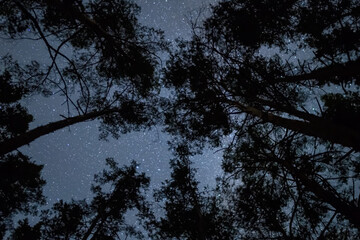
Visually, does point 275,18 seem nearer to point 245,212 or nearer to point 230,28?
point 230,28

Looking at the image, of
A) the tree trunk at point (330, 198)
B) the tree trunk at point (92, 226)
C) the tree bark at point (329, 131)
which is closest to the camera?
the tree bark at point (329, 131)

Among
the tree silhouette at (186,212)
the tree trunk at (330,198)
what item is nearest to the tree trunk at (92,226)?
the tree silhouette at (186,212)

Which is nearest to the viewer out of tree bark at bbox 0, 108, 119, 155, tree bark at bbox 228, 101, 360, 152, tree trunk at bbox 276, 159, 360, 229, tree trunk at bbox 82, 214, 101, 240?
tree bark at bbox 228, 101, 360, 152

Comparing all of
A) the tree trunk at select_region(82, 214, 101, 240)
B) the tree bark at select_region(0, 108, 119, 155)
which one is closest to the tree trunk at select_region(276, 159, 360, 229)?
the tree bark at select_region(0, 108, 119, 155)

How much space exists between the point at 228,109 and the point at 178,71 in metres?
2.57

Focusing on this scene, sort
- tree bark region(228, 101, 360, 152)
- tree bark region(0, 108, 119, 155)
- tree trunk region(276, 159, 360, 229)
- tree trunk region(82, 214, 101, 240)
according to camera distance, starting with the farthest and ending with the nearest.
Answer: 1. tree trunk region(82, 214, 101, 240)
2. tree bark region(0, 108, 119, 155)
3. tree trunk region(276, 159, 360, 229)
4. tree bark region(228, 101, 360, 152)

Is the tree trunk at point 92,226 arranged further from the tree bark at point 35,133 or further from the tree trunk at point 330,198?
the tree trunk at point 330,198

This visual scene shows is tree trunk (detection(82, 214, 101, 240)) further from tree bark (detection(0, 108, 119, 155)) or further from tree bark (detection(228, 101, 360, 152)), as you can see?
tree bark (detection(228, 101, 360, 152))

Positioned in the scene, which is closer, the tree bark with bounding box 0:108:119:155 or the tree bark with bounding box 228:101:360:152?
the tree bark with bounding box 228:101:360:152

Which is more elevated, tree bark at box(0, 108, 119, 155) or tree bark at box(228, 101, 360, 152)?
tree bark at box(228, 101, 360, 152)

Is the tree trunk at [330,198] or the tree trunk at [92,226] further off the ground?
the tree trunk at [330,198]

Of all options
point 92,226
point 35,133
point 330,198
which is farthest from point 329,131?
point 92,226

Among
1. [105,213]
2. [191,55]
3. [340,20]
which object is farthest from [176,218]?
[340,20]

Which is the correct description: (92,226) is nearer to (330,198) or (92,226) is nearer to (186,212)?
(186,212)
